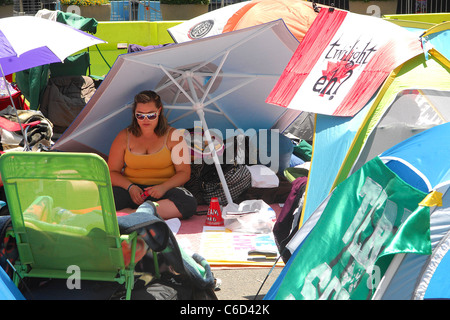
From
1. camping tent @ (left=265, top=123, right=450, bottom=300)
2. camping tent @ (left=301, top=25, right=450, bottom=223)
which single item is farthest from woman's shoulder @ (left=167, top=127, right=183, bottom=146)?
camping tent @ (left=265, top=123, right=450, bottom=300)

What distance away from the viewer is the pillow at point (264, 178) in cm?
573

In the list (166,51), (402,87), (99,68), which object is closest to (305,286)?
(402,87)

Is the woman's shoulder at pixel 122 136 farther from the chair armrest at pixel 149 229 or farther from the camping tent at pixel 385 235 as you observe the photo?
the camping tent at pixel 385 235

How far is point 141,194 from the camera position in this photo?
5289 millimetres

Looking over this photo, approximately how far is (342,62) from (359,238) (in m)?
1.90

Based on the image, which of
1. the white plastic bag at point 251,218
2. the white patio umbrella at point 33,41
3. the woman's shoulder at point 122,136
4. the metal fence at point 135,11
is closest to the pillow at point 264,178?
the white plastic bag at point 251,218

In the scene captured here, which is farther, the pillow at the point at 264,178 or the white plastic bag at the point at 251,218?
the pillow at the point at 264,178

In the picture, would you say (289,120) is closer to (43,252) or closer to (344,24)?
(344,24)

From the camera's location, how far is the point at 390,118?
3.93m

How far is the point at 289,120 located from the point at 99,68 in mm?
6679

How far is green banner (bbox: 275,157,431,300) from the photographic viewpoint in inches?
97.3

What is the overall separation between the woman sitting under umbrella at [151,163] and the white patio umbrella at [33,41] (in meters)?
0.97

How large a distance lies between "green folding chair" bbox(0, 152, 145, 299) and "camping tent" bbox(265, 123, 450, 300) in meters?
0.83

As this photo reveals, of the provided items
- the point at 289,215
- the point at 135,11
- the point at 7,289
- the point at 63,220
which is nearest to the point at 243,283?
the point at 289,215
